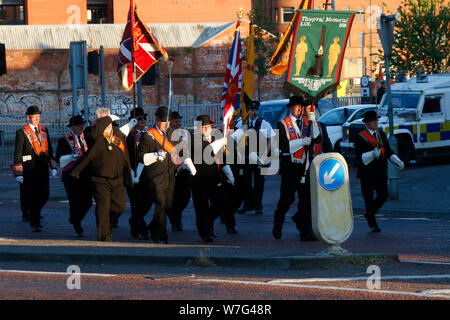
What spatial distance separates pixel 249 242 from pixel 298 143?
4.93ft

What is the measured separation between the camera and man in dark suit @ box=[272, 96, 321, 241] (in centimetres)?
1259

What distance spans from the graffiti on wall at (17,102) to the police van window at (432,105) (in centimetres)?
3205

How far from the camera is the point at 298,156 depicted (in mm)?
12594

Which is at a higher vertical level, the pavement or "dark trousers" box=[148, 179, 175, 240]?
"dark trousers" box=[148, 179, 175, 240]

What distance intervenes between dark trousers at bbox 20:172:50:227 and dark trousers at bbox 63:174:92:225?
0.80 meters

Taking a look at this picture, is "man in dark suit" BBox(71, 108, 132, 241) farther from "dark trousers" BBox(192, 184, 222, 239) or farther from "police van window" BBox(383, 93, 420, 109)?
"police van window" BBox(383, 93, 420, 109)

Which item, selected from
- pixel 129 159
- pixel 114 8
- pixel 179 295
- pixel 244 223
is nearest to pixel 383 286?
pixel 179 295

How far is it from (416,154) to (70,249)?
1648 cm

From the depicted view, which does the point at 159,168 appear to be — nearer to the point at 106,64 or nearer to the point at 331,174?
the point at 331,174

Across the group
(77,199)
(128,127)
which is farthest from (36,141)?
(128,127)

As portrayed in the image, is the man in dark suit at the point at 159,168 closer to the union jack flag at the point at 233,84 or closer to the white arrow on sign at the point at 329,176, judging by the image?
the union jack flag at the point at 233,84

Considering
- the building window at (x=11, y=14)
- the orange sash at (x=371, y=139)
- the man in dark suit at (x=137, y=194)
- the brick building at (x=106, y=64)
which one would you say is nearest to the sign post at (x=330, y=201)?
the man in dark suit at (x=137, y=194)

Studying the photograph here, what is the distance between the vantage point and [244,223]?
1578cm

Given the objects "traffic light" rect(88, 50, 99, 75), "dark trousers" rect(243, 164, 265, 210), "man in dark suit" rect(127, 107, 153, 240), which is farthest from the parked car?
"man in dark suit" rect(127, 107, 153, 240)
